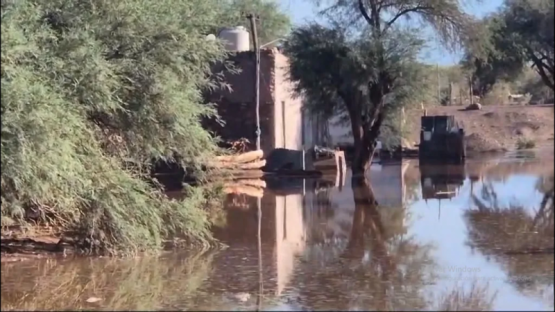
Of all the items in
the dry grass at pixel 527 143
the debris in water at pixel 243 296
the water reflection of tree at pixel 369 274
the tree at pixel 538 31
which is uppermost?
the tree at pixel 538 31

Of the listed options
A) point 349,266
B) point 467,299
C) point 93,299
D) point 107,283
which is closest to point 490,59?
point 349,266

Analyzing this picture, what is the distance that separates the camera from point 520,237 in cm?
1338

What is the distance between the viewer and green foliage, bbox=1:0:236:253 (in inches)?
467

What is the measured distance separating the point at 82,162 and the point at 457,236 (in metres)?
6.10

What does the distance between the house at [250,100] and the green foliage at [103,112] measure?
15.2 meters

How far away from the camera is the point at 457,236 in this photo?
14.7m

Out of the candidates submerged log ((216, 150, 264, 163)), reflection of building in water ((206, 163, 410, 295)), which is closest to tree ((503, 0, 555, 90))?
reflection of building in water ((206, 163, 410, 295))

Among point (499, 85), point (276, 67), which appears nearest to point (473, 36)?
point (499, 85)

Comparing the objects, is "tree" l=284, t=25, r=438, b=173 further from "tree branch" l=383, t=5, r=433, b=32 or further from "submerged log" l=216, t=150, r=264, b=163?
"submerged log" l=216, t=150, r=264, b=163

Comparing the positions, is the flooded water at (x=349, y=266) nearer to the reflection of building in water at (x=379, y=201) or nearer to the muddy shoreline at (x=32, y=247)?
the reflection of building in water at (x=379, y=201)

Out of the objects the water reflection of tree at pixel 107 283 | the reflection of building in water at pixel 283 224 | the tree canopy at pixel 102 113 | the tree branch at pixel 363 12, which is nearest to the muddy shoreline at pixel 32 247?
the tree canopy at pixel 102 113

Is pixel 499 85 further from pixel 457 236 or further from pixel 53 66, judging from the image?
pixel 53 66

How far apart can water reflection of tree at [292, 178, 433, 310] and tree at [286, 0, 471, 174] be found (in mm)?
10260

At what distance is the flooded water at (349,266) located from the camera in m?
9.79
